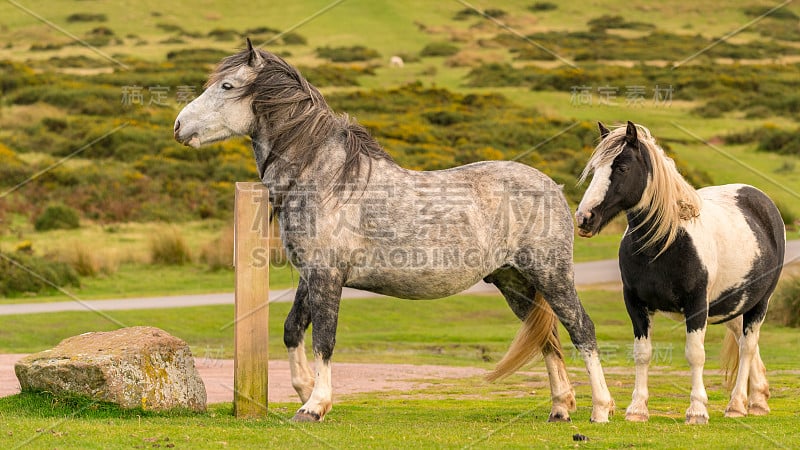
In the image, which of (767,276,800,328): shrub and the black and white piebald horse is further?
(767,276,800,328): shrub

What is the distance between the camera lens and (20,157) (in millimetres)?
44031

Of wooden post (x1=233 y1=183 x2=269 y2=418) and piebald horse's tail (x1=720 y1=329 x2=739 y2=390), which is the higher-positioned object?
wooden post (x1=233 y1=183 x2=269 y2=418)

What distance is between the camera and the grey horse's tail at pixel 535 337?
388 inches

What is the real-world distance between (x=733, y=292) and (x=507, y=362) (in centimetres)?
238

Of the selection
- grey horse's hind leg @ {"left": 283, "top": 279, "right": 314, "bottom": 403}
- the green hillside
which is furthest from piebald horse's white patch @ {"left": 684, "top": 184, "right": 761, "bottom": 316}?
the green hillside

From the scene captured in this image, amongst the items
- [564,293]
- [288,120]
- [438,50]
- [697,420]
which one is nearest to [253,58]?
[288,120]

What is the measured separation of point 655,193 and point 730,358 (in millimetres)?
2934

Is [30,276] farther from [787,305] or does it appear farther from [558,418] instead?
[558,418]

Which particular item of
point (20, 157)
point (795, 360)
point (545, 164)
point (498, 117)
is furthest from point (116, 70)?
point (795, 360)

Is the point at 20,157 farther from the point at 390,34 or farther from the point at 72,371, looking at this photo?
the point at 390,34

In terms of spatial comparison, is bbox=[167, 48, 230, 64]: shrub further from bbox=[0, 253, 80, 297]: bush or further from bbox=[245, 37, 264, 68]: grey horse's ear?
bbox=[245, 37, 264, 68]: grey horse's ear

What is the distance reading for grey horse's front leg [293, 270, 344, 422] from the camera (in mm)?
9000

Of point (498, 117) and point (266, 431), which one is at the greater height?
point (498, 117)

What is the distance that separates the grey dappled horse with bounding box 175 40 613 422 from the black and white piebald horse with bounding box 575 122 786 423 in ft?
2.05
